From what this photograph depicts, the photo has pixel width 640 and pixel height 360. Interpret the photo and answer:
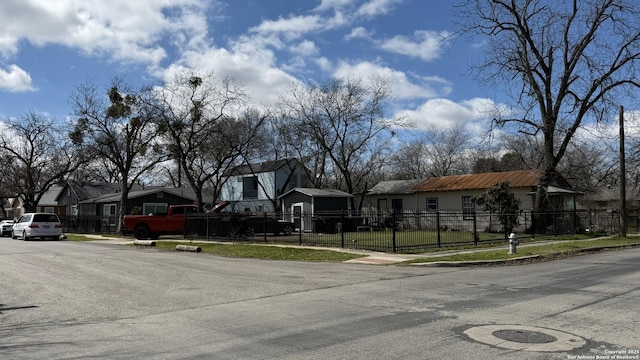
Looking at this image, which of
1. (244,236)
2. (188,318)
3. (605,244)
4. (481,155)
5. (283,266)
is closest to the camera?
(188,318)

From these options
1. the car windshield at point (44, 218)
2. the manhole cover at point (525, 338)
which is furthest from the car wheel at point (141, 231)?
the manhole cover at point (525, 338)

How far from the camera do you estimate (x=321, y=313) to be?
845cm

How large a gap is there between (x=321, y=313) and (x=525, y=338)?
3.25 m

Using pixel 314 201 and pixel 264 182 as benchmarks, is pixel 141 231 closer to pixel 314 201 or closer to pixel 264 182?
→ pixel 314 201

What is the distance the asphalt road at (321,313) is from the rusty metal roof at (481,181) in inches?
795

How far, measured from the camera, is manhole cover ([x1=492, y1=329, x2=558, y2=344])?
6.43 metres

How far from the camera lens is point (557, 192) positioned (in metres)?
31.8

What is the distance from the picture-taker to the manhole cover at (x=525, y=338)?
6.14 meters

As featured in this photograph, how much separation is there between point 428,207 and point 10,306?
3316cm

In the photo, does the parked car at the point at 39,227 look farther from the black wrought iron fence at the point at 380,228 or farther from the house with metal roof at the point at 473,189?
the house with metal roof at the point at 473,189

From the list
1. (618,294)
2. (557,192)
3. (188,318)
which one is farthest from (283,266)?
(557,192)

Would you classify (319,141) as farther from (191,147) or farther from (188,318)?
(188,318)

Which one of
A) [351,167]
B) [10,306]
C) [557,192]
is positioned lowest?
[10,306]

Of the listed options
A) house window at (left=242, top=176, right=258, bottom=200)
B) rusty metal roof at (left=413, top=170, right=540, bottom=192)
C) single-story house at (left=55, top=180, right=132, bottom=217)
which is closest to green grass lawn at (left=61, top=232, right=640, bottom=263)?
rusty metal roof at (left=413, top=170, right=540, bottom=192)
